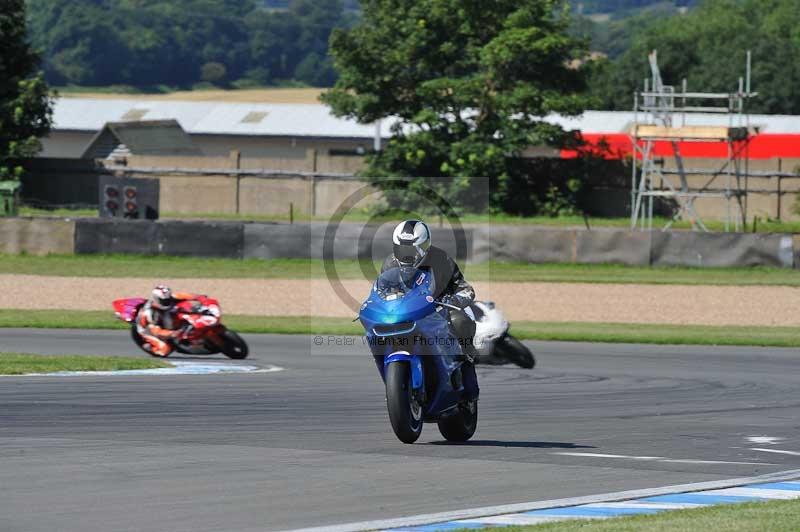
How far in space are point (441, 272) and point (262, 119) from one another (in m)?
78.4

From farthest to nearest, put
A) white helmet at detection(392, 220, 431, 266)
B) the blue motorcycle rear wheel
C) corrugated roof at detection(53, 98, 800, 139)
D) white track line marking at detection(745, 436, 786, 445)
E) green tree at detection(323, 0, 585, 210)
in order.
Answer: corrugated roof at detection(53, 98, 800, 139)
green tree at detection(323, 0, 585, 210)
white track line marking at detection(745, 436, 786, 445)
the blue motorcycle rear wheel
white helmet at detection(392, 220, 431, 266)

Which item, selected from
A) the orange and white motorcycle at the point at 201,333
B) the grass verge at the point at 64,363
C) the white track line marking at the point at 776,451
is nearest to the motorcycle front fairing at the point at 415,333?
the white track line marking at the point at 776,451

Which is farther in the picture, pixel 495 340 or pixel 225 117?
pixel 225 117

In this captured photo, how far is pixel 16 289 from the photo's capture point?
1216 inches

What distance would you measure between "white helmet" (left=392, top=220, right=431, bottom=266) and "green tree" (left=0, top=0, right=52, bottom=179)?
1736 inches

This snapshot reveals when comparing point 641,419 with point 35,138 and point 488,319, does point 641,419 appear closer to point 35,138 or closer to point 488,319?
point 488,319

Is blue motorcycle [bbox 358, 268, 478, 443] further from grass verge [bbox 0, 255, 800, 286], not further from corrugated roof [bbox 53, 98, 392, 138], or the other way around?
corrugated roof [bbox 53, 98, 392, 138]

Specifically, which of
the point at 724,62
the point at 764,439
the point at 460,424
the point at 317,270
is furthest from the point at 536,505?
Answer: the point at 724,62

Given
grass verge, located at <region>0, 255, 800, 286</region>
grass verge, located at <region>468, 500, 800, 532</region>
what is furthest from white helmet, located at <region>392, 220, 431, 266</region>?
grass verge, located at <region>0, 255, 800, 286</region>

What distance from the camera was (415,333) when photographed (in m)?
10.8

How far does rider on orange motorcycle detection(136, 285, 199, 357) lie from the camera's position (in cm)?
2070

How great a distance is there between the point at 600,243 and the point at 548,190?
1877 centimetres

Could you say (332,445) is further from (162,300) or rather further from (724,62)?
(724,62)

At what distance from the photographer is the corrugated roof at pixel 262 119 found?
81000 millimetres
